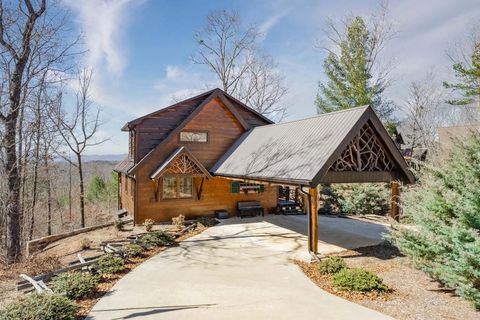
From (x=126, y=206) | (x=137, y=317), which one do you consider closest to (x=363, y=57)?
(x=126, y=206)

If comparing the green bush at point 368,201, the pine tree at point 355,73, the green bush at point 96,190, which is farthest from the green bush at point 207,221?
the green bush at point 96,190

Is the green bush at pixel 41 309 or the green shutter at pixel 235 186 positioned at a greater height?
the green shutter at pixel 235 186

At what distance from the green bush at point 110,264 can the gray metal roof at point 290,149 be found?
5720 mm

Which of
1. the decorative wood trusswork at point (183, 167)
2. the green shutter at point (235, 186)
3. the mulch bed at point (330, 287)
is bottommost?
the mulch bed at point (330, 287)

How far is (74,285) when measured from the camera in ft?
22.0

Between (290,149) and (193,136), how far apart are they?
6.43 m

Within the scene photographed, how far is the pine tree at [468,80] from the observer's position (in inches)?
850

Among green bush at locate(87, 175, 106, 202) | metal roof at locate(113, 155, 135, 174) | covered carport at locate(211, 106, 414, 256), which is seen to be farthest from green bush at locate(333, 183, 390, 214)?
green bush at locate(87, 175, 106, 202)

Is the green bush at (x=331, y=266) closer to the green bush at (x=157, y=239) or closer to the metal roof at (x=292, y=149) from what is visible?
the metal roof at (x=292, y=149)

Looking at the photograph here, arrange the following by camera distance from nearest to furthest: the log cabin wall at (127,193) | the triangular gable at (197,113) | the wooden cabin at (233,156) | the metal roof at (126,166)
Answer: the wooden cabin at (233,156) → the triangular gable at (197,113) → the log cabin wall at (127,193) → the metal roof at (126,166)

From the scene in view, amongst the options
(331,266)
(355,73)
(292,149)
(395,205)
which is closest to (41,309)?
(331,266)

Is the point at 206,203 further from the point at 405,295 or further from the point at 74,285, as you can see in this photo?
the point at 405,295

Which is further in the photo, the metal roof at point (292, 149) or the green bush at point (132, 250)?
the metal roof at point (292, 149)

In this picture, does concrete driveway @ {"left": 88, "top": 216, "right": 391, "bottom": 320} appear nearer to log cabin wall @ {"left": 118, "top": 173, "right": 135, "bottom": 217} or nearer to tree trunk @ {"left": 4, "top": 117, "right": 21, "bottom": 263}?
log cabin wall @ {"left": 118, "top": 173, "right": 135, "bottom": 217}
